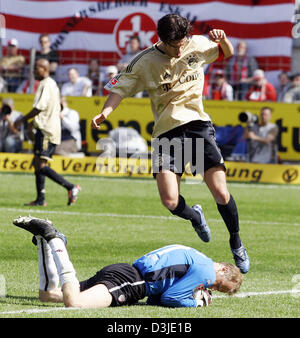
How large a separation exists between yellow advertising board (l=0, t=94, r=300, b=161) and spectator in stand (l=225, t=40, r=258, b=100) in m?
0.86

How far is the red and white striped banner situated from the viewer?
21.3m

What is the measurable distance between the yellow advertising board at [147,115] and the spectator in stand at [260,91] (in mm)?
575

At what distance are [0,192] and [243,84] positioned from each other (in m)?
6.90

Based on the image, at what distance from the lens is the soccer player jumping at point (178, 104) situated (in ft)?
29.6

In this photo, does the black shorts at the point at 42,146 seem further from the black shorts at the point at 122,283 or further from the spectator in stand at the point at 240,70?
the black shorts at the point at 122,283

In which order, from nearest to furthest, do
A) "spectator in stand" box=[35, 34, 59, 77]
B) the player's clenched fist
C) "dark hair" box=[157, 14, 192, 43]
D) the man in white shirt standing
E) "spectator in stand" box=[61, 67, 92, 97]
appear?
"dark hair" box=[157, 14, 192, 43] → the player's clenched fist → the man in white shirt standing → "spectator in stand" box=[61, 67, 92, 97] → "spectator in stand" box=[35, 34, 59, 77]

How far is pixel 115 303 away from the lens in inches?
294

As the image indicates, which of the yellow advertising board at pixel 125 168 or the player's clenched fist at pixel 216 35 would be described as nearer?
the player's clenched fist at pixel 216 35

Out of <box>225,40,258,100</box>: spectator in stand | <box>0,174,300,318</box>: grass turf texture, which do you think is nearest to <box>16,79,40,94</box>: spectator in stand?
<box>0,174,300,318</box>: grass turf texture

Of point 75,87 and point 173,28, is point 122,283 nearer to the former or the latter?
point 173,28

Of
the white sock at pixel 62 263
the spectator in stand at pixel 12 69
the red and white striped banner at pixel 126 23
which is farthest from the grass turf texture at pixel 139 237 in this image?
the red and white striped banner at pixel 126 23

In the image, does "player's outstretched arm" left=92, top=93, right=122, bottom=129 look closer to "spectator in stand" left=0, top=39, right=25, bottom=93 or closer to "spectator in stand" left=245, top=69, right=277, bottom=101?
"spectator in stand" left=245, top=69, right=277, bottom=101

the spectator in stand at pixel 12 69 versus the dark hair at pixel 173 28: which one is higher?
the dark hair at pixel 173 28
